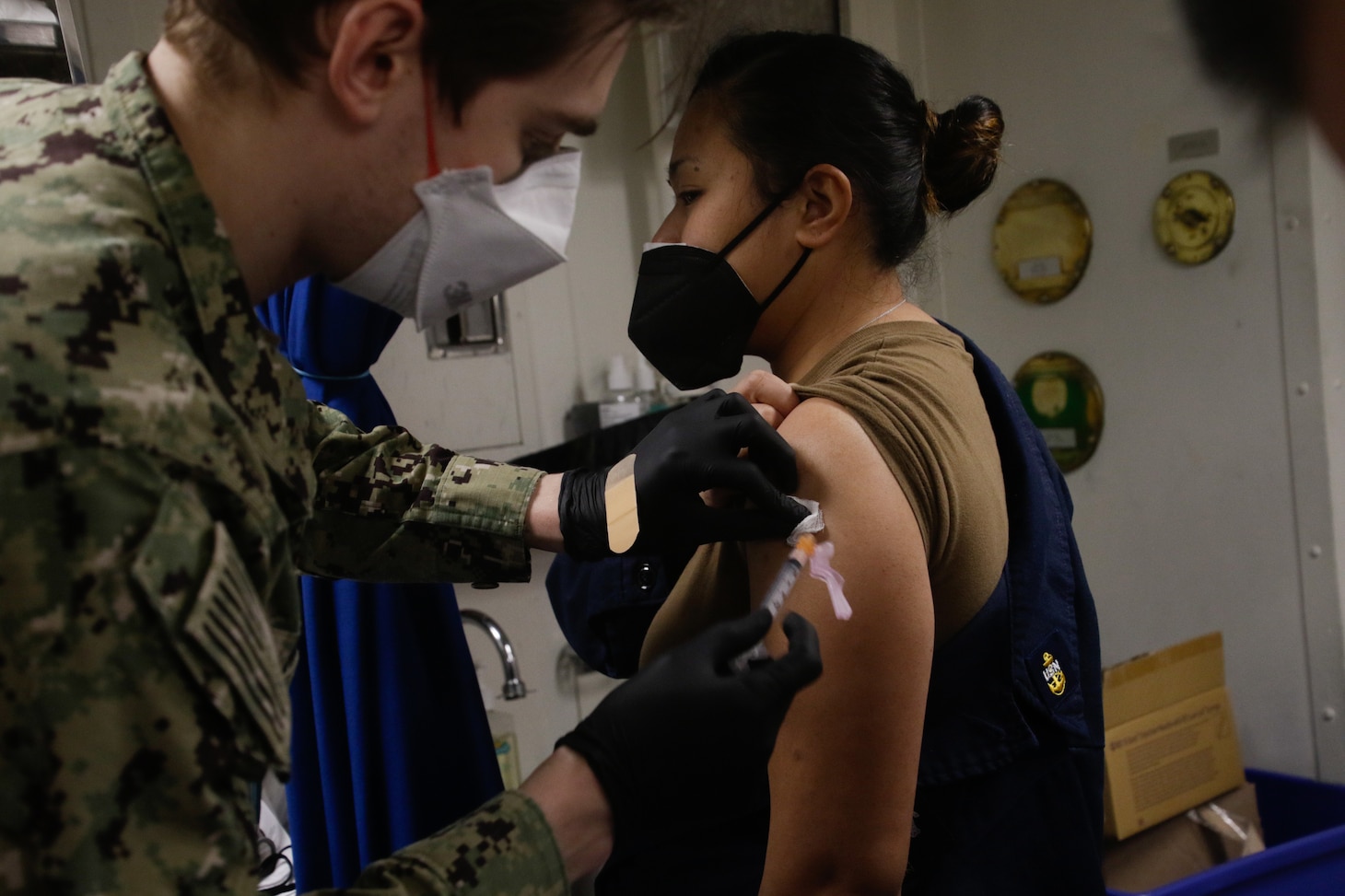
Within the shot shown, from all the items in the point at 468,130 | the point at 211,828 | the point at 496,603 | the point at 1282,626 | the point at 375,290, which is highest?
the point at 468,130

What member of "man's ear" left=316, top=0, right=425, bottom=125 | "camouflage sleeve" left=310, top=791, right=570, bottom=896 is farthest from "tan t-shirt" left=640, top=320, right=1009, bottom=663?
"man's ear" left=316, top=0, right=425, bottom=125

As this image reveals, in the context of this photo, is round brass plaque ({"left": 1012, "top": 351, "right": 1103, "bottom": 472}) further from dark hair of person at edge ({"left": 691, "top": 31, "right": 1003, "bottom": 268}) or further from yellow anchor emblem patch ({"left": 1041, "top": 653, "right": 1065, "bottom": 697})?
yellow anchor emblem patch ({"left": 1041, "top": 653, "right": 1065, "bottom": 697})

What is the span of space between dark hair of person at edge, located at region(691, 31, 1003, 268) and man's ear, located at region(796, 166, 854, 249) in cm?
1

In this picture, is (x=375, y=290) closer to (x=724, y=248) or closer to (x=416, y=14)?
(x=416, y=14)

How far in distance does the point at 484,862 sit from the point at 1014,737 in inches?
23.3

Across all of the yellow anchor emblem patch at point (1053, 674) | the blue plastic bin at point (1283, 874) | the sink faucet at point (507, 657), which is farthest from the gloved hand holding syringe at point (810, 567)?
the blue plastic bin at point (1283, 874)

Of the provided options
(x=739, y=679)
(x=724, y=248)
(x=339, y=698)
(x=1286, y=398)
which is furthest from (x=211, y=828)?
(x=1286, y=398)

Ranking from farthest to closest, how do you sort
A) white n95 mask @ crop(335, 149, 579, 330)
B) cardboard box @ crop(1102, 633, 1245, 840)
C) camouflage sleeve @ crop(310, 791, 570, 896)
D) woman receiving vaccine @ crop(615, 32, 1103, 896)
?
cardboard box @ crop(1102, 633, 1245, 840) < woman receiving vaccine @ crop(615, 32, 1103, 896) < white n95 mask @ crop(335, 149, 579, 330) < camouflage sleeve @ crop(310, 791, 570, 896)

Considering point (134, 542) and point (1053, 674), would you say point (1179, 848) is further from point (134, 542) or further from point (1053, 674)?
point (134, 542)

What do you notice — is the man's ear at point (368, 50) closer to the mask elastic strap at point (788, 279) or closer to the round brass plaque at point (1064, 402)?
the mask elastic strap at point (788, 279)

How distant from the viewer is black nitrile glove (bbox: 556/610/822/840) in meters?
0.72

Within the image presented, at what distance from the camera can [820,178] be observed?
1.17 meters

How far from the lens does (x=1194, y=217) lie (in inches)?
86.0

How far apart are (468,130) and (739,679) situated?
1.58ft
